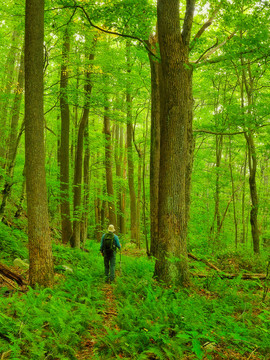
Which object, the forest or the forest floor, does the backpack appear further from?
the forest floor

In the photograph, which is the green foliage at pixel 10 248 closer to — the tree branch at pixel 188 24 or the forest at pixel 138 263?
the forest at pixel 138 263

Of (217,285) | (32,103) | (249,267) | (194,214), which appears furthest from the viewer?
(194,214)

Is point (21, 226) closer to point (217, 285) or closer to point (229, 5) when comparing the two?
point (217, 285)

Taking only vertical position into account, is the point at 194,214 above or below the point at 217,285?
above

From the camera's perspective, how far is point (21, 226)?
40.7 feet

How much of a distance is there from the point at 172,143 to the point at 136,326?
4095 millimetres

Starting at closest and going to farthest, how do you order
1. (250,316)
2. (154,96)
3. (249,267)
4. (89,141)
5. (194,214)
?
1. (250,316)
2. (154,96)
3. (249,267)
4. (89,141)
5. (194,214)

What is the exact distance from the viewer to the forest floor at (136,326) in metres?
3.77

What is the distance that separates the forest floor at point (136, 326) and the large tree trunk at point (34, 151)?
→ 695 mm

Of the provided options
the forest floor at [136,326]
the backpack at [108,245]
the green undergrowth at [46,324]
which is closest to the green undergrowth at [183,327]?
the forest floor at [136,326]

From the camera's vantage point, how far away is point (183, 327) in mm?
4426

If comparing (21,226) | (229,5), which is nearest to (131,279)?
(21,226)

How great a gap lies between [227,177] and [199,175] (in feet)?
6.49

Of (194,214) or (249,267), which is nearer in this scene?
(249,267)
